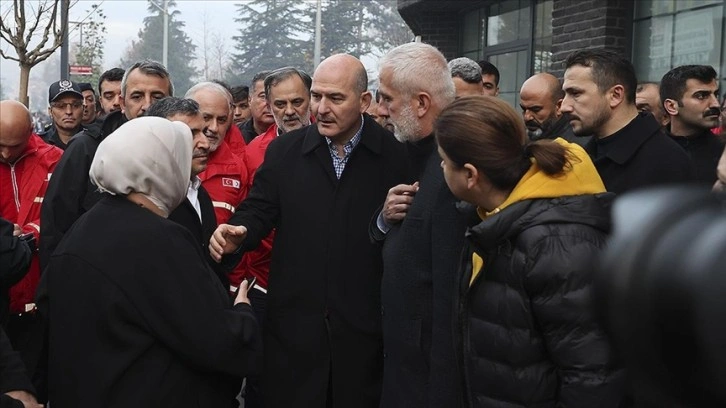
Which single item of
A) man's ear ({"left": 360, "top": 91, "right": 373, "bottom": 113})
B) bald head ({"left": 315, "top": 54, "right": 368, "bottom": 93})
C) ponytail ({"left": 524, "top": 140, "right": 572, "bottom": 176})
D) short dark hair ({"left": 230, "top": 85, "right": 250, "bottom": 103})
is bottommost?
ponytail ({"left": 524, "top": 140, "right": 572, "bottom": 176})

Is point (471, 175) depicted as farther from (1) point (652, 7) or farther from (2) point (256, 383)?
(1) point (652, 7)

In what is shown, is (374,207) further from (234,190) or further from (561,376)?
(561,376)

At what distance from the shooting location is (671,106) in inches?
239

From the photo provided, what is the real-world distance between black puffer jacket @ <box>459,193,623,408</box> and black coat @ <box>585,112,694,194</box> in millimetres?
1330

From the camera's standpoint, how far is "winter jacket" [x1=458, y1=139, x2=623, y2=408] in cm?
259

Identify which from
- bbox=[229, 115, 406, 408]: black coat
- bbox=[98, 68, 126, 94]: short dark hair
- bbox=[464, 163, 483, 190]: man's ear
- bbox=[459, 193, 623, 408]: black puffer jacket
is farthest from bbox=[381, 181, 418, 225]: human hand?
bbox=[98, 68, 126, 94]: short dark hair

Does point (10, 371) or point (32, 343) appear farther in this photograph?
point (32, 343)

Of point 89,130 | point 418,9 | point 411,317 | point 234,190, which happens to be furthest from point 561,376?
point 418,9

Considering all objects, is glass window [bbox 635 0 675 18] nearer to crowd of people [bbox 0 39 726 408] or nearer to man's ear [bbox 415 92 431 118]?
crowd of people [bbox 0 39 726 408]

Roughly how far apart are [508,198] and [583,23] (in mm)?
7143

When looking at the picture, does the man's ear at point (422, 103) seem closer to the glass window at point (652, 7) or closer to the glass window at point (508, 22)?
the glass window at point (652, 7)

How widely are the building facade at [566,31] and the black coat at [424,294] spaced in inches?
220

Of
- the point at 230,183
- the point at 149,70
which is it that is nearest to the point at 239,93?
the point at 149,70

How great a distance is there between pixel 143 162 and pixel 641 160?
2305 mm
